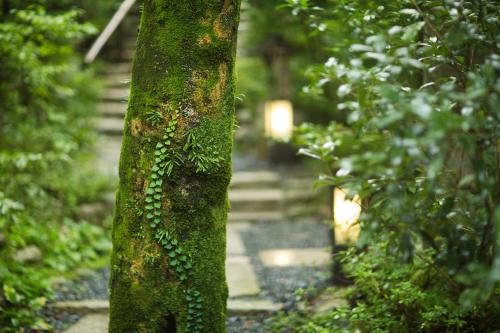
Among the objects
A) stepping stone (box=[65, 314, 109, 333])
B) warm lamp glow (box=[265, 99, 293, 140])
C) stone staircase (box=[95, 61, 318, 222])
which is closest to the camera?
stepping stone (box=[65, 314, 109, 333])

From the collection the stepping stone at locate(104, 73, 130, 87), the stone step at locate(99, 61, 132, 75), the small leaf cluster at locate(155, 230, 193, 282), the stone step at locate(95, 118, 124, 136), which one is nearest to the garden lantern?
the small leaf cluster at locate(155, 230, 193, 282)

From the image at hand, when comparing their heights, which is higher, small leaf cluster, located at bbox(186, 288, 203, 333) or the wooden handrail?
the wooden handrail

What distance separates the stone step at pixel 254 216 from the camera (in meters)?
7.23

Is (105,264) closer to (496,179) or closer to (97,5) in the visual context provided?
(496,179)

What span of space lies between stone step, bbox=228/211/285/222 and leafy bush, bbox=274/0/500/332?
13.4 feet

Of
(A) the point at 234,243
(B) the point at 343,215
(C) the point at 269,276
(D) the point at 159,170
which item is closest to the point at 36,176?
(A) the point at 234,243

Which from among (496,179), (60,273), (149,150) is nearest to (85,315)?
(60,273)

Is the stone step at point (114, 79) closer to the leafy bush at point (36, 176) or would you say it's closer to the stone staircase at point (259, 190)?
the stone staircase at point (259, 190)

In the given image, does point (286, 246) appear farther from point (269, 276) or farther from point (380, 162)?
point (380, 162)

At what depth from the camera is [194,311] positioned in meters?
2.69

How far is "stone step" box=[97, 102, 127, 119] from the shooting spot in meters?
9.50

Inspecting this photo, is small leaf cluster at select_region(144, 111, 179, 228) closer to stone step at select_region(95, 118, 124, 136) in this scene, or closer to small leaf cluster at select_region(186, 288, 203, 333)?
small leaf cluster at select_region(186, 288, 203, 333)

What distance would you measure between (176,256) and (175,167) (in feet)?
1.55

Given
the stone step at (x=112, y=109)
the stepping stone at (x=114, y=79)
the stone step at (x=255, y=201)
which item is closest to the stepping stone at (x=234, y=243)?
the stone step at (x=255, y=201)
